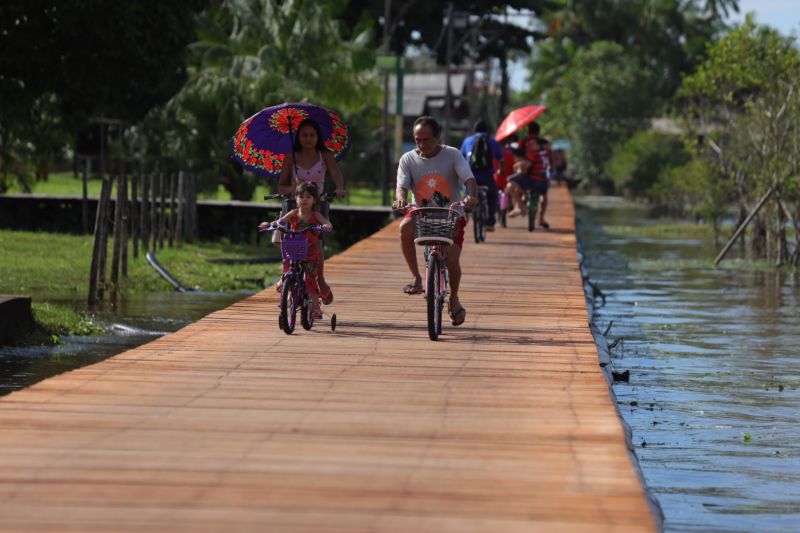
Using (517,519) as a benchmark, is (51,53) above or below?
above

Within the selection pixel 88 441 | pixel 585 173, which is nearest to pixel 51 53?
pixel 88 441

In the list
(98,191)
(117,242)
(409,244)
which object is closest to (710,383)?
(409,244)

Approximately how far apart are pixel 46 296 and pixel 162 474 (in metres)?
12.5

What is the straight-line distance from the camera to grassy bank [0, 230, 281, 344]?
15852 millimetres

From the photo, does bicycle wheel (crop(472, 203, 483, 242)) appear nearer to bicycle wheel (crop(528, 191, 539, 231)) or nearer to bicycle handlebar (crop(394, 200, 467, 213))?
bicycle wheel (crop(528, 191, 539, 231))

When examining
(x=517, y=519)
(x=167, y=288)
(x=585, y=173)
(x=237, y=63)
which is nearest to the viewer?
(x=517, y=519)

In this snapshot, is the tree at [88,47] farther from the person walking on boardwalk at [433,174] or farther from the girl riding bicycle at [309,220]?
the person walking on boardwalk at [433,174]

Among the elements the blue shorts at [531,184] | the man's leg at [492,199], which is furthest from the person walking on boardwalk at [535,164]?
the man's leg at [492,199]

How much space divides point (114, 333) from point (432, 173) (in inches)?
225

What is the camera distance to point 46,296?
18.8 m

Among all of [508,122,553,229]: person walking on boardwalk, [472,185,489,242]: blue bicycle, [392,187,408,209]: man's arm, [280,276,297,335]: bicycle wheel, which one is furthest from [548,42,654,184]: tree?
[280,276,297,335]: bicycle wheel

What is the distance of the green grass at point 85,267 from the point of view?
1995 cm

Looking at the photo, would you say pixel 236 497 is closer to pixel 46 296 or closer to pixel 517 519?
pixel 517 519

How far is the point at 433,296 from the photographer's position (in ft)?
36.3
